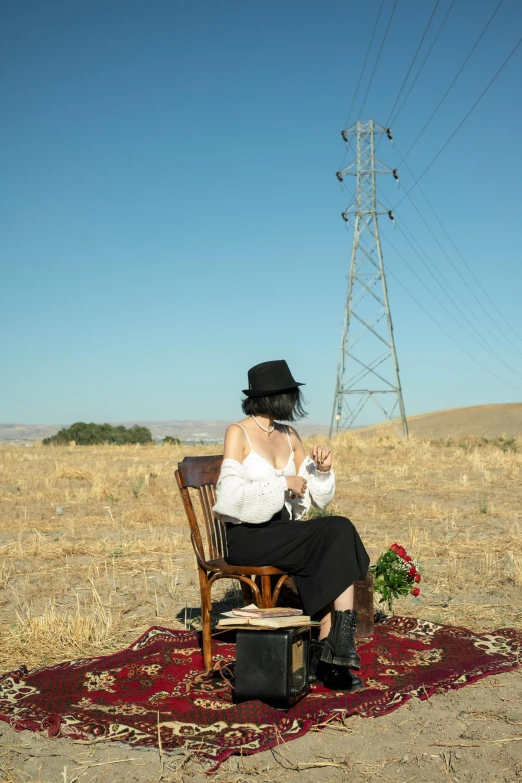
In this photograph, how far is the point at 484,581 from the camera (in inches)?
271

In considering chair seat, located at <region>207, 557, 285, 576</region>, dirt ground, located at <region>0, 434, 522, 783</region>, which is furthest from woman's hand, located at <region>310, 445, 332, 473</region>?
dirt ground, located at <region>0, 434, 522, 783</region>

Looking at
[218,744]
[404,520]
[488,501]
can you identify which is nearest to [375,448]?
[488,501]

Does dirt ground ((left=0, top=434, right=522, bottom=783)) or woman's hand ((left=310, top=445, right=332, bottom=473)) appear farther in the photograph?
woman's hand ((left=310, top=445, right=332, bottom=473))

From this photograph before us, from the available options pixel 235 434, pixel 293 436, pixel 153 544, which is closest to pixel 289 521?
pixel 235 434

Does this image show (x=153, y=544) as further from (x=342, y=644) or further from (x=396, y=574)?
(x=342, y=644)

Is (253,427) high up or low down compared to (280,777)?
up

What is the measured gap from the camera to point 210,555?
16.3 feet

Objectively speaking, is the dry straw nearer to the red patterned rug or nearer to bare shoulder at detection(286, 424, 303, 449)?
the red patterned rug

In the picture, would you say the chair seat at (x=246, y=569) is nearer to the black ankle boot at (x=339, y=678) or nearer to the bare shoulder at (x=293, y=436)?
the black ankle boot at (x=339, y=678)

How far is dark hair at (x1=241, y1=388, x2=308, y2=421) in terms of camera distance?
17.1 feet

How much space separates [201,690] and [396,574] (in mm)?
1902

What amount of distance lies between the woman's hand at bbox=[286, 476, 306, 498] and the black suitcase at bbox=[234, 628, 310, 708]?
0.92m

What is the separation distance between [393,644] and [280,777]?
1947mm

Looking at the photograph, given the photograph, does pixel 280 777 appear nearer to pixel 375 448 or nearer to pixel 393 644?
pixel 393 644
